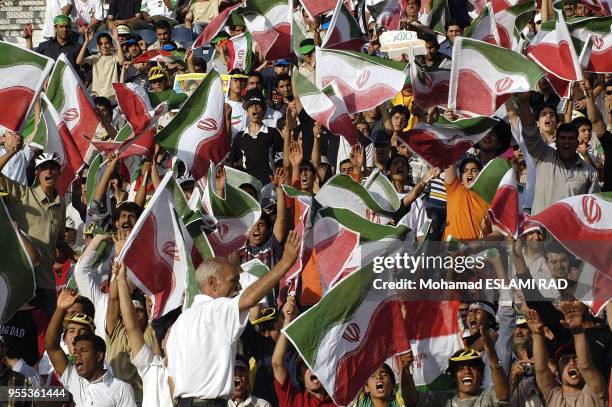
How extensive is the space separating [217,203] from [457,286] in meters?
2.19

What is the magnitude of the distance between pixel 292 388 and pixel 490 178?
2.59 metres

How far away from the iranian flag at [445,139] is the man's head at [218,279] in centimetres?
354

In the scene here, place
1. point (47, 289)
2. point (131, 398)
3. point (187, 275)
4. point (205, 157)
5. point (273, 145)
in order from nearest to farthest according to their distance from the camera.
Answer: point (131, 398) → point (187, 275) → point (47, 289) → point (205, 157) → point (273, 145)

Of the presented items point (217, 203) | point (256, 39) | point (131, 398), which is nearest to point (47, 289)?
point (217, 203)

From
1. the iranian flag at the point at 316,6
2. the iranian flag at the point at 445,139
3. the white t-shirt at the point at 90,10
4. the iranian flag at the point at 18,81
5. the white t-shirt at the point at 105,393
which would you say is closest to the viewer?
the white t-shirt at the point at 105,393

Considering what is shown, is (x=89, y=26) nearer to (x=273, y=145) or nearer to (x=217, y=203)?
(x=273, y=145)

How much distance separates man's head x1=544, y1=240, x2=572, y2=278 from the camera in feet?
34.3

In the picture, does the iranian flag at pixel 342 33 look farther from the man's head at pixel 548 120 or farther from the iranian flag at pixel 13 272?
the iranian flag at pixel 13 272

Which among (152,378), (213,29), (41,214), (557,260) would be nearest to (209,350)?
(152,378)

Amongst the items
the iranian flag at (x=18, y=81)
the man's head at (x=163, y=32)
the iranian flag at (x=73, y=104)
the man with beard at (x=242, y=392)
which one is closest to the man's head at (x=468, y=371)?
the man with beard at (x=242, y=392)

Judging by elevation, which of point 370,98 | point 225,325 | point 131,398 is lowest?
point 131,398

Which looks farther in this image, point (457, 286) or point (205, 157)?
point (205, 157)

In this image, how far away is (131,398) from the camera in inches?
390

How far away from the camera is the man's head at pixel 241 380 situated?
10219 millimetres
